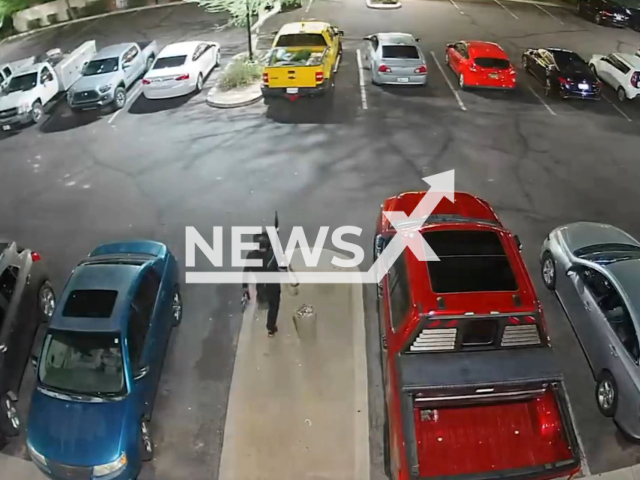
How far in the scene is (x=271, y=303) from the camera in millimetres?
8586

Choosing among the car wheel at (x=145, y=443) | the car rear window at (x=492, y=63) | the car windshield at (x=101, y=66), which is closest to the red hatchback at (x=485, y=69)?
the car rear window at (x=492, y=63)

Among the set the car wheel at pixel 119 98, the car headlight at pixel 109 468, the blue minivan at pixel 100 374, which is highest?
the blue minivan at pixel 100 374

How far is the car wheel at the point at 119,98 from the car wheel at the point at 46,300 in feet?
Answer: 29.7

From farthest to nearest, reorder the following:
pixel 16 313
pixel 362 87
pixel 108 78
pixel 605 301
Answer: pixel 362 87 → pixel 108 78 → pixel 16 313 → pixel 605 301

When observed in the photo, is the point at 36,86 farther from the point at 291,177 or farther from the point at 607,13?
the point at 607,13

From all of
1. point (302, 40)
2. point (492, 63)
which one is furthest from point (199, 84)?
point (492, 63)

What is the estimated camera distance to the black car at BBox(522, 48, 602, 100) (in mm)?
16781

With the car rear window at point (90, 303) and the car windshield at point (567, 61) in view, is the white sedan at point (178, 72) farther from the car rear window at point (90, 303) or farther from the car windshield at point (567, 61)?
the car rear window at point (90, 303)

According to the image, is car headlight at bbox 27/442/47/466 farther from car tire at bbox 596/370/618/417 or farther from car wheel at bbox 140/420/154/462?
car tire at bbox 596/370/618/417

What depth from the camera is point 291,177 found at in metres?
13.2

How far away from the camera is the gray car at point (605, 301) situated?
23.3 ft

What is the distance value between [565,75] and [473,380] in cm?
1346

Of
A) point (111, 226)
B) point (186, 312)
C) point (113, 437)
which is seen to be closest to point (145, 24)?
point (111, 226)

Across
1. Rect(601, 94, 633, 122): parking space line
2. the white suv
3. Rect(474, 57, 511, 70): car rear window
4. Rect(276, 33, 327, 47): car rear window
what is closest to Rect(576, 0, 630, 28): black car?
the white suv
